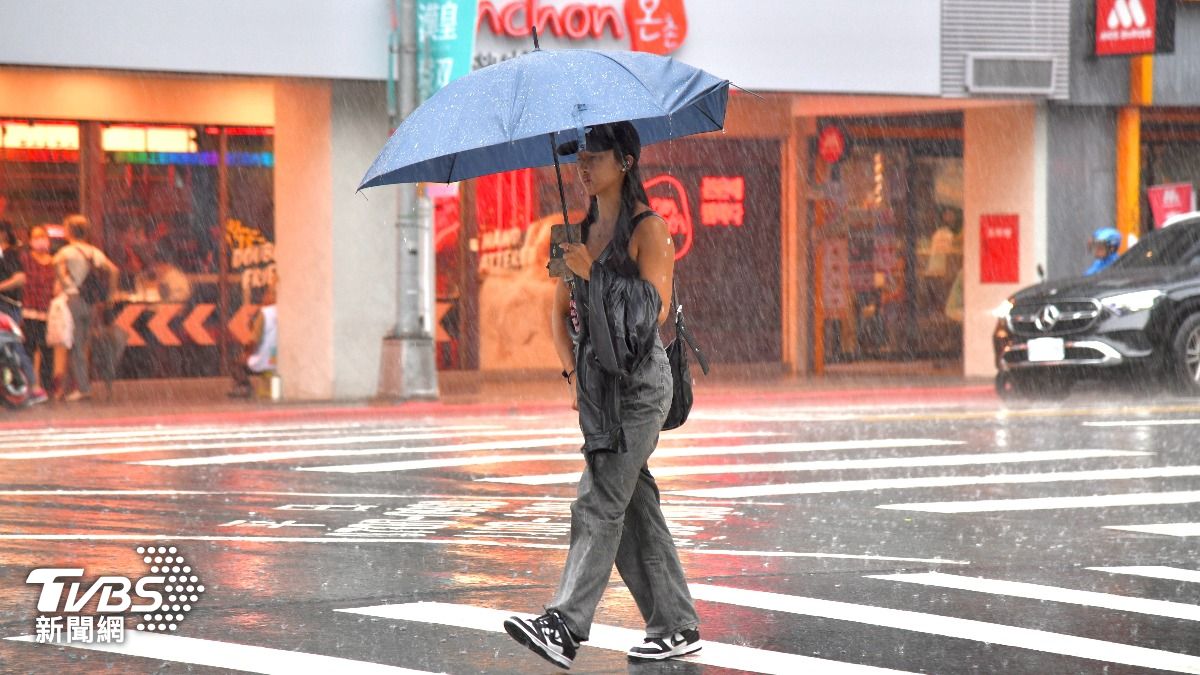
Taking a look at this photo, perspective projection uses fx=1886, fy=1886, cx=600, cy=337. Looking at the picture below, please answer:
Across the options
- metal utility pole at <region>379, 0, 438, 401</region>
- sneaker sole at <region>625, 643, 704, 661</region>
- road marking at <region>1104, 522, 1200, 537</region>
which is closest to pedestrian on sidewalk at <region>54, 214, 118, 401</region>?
metal utility pole at <region>379, 0, 438, 401</region>

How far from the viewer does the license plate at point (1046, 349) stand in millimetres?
19234

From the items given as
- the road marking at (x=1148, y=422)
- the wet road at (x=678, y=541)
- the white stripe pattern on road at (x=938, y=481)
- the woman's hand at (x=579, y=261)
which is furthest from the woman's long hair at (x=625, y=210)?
the road marking at (x=1148, y=422)

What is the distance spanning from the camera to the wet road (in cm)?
713

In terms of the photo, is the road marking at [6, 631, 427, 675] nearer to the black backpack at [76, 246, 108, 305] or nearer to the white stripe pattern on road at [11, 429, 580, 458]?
the white stripe pattern on road at [11, 429, 580, 458]

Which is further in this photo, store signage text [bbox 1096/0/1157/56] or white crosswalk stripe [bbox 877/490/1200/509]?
store signage text [bbox 1096/0/1157/56]

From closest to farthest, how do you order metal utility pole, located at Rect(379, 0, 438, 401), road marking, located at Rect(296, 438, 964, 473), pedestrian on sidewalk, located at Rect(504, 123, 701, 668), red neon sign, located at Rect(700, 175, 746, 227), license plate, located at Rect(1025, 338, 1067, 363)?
pedestrian on sidewalk, located at Rect(504, 123, 701, 668) → road marking, located at Rect(296, 438, 964, 473) → license plate, located at Rect(1025, 338, 1067, 363) → metal utility pole, located at Rect(379, 0, 438, 401) → red neon sign, located at Rect(700, 175, 746, 227)

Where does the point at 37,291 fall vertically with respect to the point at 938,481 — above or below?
above

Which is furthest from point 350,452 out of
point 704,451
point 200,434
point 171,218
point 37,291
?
point 171,218

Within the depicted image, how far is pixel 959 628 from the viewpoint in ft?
24.8

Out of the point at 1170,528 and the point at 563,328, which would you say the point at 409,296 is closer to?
the point at 1170,528

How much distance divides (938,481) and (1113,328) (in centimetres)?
688

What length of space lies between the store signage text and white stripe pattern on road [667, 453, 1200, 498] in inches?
455

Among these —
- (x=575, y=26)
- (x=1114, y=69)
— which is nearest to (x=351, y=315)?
(x=575, y=26)

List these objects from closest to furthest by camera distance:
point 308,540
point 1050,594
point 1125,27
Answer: point 1050,594 → point 308,540 → point 1125,27
